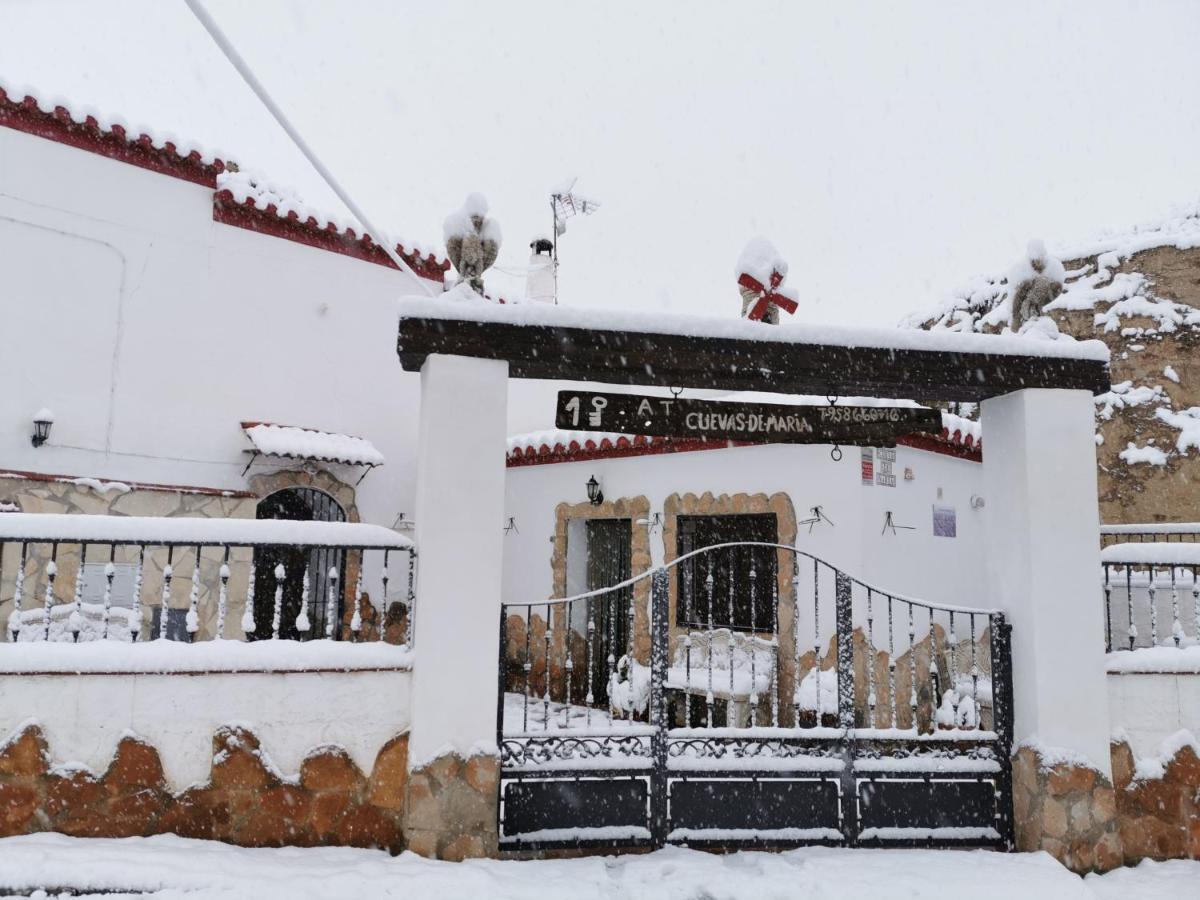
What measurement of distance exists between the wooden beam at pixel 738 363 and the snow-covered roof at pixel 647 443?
2674mm

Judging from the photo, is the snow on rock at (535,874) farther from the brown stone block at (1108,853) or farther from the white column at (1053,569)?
the white column at (1053,569)

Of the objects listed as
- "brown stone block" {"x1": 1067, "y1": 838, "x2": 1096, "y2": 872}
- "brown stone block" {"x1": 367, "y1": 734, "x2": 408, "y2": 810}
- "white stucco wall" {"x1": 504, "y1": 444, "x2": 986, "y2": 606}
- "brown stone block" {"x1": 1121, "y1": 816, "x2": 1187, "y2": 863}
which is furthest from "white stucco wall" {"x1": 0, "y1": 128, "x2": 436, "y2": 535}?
"brown stone block" {"x1": 1121, "y1": 816, "x2": 1187, "y2": 863}

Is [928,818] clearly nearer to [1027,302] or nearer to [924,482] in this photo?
[1027,302]

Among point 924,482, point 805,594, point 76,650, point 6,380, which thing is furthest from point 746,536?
point 6,380

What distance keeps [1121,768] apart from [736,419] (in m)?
3.10

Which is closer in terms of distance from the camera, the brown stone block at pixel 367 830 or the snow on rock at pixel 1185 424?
Answer: the brown stone block at pixel 367 830

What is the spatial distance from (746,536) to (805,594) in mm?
1124

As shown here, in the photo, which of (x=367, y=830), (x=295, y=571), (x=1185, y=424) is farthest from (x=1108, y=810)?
(x=1185, y=424)

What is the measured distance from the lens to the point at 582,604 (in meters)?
9.91

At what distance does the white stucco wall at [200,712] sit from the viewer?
396cm

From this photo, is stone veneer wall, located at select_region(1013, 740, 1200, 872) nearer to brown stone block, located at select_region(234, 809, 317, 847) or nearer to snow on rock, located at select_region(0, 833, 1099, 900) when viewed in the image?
snow on rock, located at select_region(0, 833, 1099, 900)

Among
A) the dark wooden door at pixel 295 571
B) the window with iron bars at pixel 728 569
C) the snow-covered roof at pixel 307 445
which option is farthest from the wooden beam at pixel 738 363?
the dark wooden door at pixel 295 571

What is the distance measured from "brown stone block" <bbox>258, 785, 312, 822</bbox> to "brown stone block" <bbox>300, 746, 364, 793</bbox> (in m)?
0.06

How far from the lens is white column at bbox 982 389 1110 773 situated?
4641 millimetres
